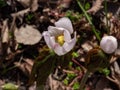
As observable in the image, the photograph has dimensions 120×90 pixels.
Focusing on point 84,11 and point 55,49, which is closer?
point 55,49

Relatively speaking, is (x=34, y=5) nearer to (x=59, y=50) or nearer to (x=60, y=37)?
(x=60, y=37)

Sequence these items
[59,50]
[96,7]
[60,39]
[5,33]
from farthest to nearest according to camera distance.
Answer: [96,7] < [5,33] < [60,39] < [59,50]

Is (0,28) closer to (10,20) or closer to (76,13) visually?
(10,20)

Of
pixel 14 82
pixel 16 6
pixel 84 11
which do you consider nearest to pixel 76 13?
pixel 84 11

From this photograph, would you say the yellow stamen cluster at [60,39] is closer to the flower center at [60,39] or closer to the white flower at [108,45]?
the flower center at [60,39]

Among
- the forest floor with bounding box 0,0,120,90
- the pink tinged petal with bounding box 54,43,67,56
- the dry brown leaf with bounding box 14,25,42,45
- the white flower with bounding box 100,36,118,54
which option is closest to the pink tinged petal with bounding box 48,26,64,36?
the pink tinged petal with bounding box 54,43,67,56

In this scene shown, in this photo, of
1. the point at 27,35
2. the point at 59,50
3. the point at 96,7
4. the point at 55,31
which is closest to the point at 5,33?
the point at 27,35
